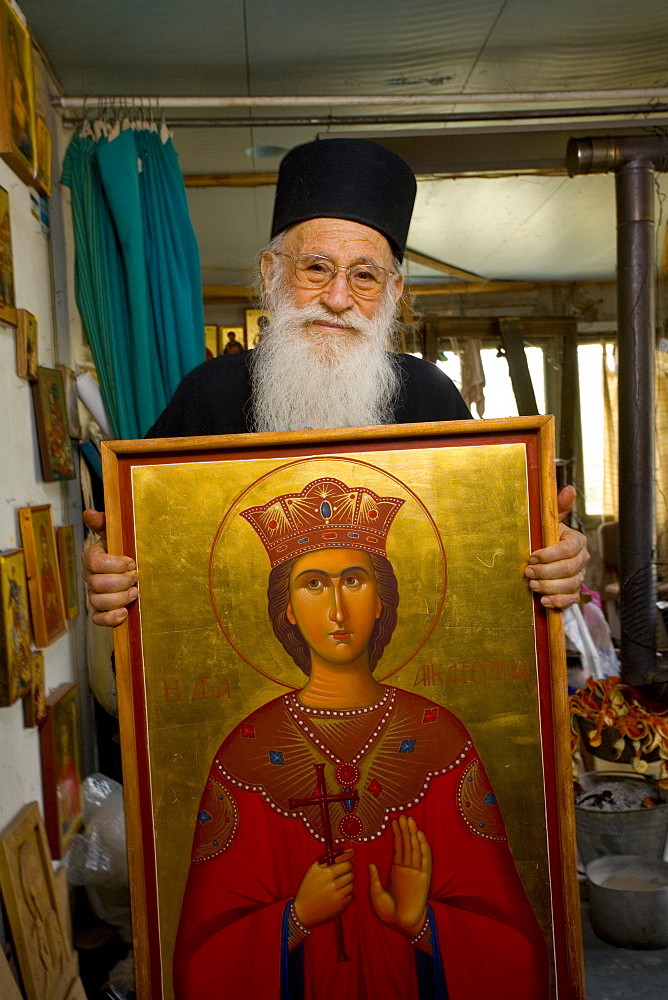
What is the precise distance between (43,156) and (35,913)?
2212 millimetres

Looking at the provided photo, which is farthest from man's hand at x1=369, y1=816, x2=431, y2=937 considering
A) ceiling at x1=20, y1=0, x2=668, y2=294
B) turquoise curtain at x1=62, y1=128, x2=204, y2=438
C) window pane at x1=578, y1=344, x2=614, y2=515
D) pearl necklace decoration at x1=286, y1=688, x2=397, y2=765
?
window pane at x1=578, y1=344, x2=614, y2=515

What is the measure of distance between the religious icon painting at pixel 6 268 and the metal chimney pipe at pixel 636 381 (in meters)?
2.16

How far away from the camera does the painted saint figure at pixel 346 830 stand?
1.17 metres

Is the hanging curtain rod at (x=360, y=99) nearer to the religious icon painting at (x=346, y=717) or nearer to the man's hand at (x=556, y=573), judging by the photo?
the religious icon painting at (x=346, y=717)

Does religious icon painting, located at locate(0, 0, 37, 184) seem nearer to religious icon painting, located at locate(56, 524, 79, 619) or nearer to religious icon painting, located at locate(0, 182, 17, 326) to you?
religious icon painting, located at locate(0, 182, 17, 326)

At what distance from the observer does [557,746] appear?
3.94ft

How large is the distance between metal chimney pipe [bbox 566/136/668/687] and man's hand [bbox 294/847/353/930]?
77.0 inches

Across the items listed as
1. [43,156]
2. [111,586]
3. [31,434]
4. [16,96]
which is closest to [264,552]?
[111,586]

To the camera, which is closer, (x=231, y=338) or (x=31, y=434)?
(x=31, y=434)

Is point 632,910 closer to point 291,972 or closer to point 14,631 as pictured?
point 291,972

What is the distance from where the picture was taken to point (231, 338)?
5.36 m

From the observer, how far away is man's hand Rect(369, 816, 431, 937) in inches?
46.1

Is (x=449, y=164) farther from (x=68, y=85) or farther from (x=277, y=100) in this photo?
(x=68, y=85)

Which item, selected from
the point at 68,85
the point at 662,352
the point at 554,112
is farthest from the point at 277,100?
the point at 662,352
